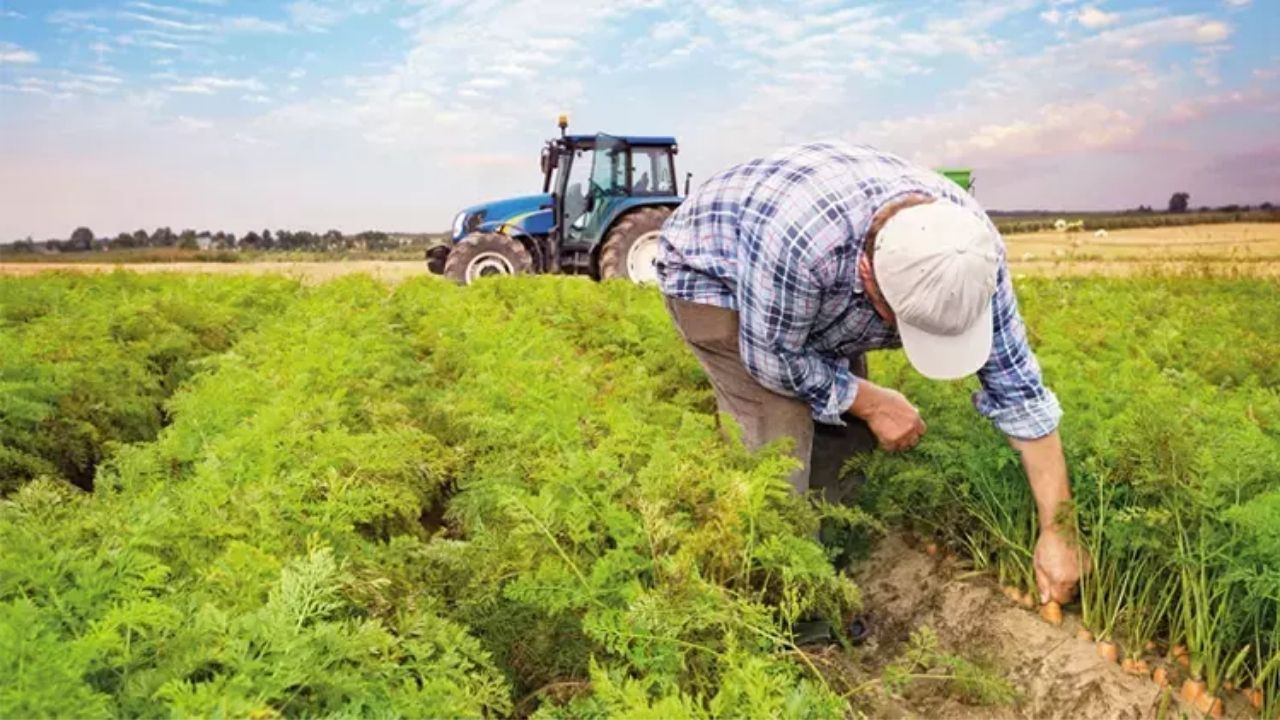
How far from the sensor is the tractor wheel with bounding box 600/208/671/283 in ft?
52.1

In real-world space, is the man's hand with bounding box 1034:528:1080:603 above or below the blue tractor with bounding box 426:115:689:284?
below

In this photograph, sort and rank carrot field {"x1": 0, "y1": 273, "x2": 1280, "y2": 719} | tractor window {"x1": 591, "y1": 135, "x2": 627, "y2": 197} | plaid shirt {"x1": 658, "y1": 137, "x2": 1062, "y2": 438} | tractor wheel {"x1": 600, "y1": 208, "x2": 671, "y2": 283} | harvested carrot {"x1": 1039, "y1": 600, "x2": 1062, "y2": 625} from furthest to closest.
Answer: tractor window {"x1": 591, "y1": 135, "x2": 627, "y2": 197}, tractor wheel {"x1": 600, "y1": 208, "x2": 671, "y2": 283}, harvested carrot {"x1": 1039, "y1": 600, "x2": 1062, "y2": 625}, plaid shirt {"x1": 658, "y1": 137, "x2": 1062, "y2": 438}, carrot field {"x1": 0, "y1": 273, "x2": 1280, "y2": 719}

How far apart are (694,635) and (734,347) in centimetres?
166

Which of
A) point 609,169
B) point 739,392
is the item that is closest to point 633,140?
point 609,169

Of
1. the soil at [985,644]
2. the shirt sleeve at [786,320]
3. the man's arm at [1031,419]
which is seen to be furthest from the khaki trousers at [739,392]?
the man's arm at [1031,419]

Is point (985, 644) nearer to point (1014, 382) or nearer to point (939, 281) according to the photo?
point (1014, 382)

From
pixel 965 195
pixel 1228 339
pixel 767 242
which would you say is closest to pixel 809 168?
pixel 767 242

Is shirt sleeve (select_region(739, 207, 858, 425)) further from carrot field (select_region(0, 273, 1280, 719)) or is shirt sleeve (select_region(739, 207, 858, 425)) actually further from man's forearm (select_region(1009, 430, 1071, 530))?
man's forearm (select_region(1009, 430, 1071, 530))

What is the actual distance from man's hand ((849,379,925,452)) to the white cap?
2.54 feet

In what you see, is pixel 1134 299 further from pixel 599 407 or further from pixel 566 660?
pixel 566 660

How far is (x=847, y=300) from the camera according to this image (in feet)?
Answer: 13.8

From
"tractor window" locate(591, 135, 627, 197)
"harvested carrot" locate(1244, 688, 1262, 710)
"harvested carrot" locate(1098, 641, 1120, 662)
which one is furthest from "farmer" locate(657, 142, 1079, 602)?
"tractor window" locate(591, 135, 627, 197)

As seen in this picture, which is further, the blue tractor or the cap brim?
the blue tractor

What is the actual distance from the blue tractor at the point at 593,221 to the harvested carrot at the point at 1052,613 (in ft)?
38.2
